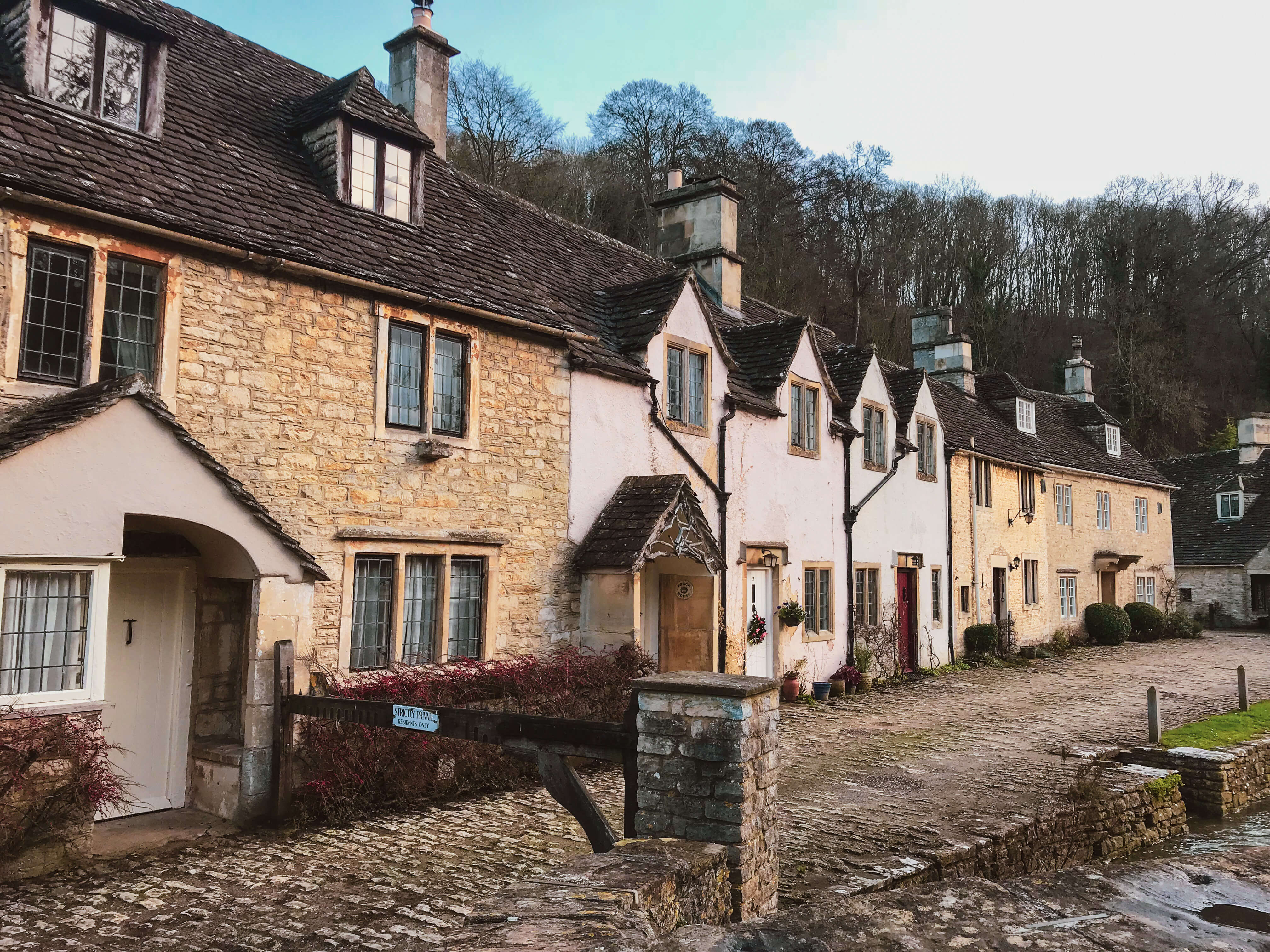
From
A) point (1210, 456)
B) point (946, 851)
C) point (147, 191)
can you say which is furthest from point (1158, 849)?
point (1210, 456)

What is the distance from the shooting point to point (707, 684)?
5.75 metres

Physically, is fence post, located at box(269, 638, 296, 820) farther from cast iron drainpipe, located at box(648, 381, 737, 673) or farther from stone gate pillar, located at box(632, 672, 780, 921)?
cast iron drainpipe, located at box(648, 381, 737, 673)

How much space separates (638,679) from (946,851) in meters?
3.35

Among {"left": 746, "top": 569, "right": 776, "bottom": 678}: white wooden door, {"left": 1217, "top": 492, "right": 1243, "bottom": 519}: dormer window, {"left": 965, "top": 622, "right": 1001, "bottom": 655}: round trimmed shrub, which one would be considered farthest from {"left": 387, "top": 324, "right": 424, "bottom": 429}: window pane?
{"left": 1217, "top": 492, "right": 1243, "bottom": 519}: dormer window

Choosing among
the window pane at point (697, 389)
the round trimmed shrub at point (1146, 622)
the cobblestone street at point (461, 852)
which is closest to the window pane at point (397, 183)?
the window pane at point (697, 389)

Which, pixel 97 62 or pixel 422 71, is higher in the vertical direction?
pixel 422 71

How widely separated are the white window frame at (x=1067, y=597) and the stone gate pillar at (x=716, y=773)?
25851 millimetres

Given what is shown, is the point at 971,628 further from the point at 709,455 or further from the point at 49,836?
the point at 49,836

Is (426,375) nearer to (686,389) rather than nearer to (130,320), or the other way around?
(130,320)

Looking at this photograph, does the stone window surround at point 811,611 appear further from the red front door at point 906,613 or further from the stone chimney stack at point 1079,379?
the stone chimney stack at point 1079,379

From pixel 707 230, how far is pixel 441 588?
38.2ft

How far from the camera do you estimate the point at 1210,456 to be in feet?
134

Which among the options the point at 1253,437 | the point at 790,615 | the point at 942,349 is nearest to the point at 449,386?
the point at 790,615

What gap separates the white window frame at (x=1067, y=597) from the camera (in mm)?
28734
